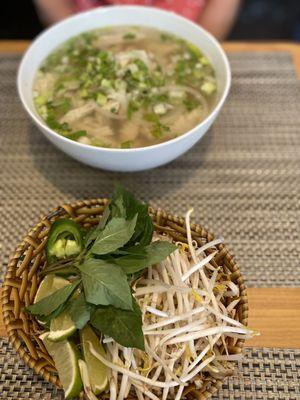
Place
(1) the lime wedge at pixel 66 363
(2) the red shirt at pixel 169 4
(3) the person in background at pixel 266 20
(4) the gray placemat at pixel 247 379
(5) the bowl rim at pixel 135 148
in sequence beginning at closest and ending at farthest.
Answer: (1) the lime wedge at pixel 66 363, (4) the gray placemat at pixel 247 379, (5) the bowl rim at pixel 135 148, (2) the red shirt at pixel 169 4, (3) the person in background at pixel 266 20

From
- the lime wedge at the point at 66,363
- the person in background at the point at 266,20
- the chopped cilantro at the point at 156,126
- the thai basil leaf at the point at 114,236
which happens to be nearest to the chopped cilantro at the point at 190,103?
the chopped cilantro at the point at 156,126

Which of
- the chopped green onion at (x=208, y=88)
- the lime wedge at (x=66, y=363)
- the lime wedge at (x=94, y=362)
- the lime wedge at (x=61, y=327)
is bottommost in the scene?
the lime wedge at (x=94, y=362)

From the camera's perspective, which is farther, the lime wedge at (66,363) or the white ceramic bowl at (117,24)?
the white ceramic bowl at (117,24)

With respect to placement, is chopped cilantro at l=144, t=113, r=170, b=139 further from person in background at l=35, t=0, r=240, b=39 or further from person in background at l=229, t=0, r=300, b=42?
person in background at l=229, t=0, r=300, b=42

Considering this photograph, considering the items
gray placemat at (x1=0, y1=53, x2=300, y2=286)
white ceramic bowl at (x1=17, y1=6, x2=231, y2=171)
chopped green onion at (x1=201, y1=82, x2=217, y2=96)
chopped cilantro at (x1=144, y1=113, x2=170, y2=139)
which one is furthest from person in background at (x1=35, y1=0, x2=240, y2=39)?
chopped cilantro at (x1=144, y1=113, x2=170, y2=139)

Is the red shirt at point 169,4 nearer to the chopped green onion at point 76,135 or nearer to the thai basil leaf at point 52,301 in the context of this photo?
the chopped green onion at point 76,135

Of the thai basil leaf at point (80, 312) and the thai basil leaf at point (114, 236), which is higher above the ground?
the thai basil leaf at point (114, 236)

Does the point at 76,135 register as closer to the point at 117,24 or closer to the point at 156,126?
the point at 156,126
